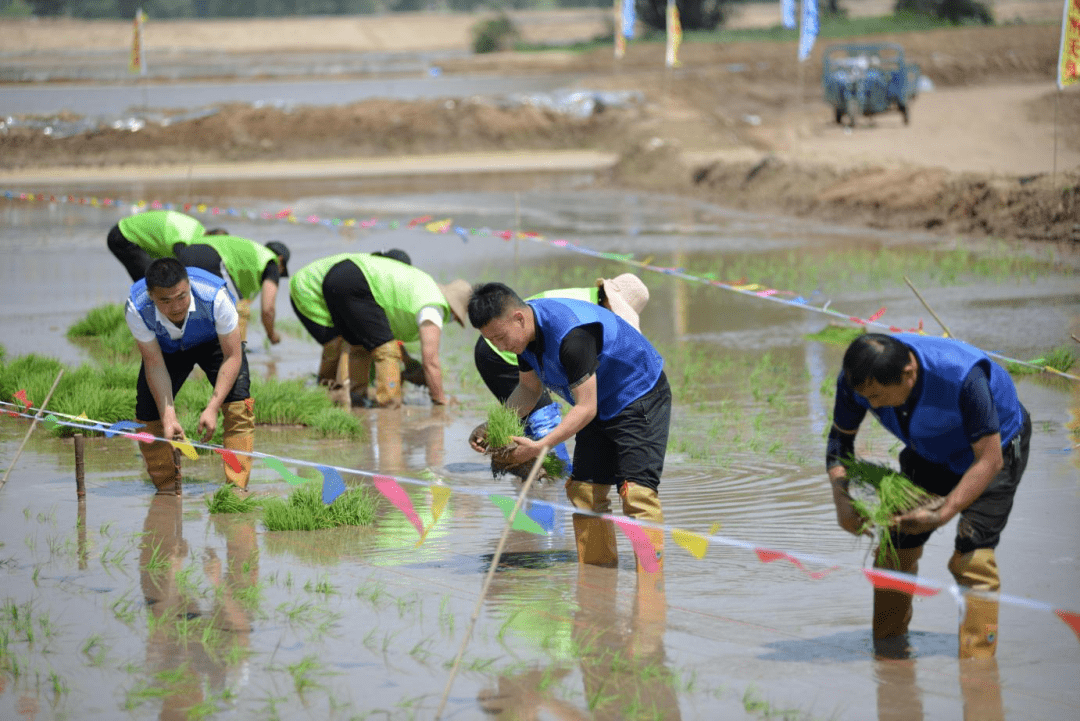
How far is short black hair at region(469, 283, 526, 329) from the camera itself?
203 inches

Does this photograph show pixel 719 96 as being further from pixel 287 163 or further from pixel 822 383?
pixel 822 383

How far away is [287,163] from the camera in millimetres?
32250

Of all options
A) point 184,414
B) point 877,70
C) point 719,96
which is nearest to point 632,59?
point 719,96

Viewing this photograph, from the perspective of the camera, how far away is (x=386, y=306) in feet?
30.8

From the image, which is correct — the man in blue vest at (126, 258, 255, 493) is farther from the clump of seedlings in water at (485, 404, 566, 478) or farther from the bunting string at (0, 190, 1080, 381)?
the bunting string at (0, 190, 1080, 381)

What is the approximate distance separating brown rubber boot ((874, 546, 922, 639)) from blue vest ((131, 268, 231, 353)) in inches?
148

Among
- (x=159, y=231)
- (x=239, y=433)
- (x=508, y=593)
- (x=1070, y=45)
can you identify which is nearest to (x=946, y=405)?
(x=508, y=593)

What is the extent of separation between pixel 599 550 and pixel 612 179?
22.8 m

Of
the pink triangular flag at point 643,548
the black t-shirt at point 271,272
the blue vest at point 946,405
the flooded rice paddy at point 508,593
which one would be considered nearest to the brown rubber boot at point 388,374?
the flooded rice paddy at point 508,593

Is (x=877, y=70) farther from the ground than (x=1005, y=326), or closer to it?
farther from the ground

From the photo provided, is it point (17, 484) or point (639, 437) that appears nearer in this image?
point (639, 437)

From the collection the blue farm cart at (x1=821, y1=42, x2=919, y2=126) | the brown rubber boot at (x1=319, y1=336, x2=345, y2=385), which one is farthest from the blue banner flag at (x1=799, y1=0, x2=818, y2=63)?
the brown rubber boot at (x1=319, y1=336, x2=345, y2=385)

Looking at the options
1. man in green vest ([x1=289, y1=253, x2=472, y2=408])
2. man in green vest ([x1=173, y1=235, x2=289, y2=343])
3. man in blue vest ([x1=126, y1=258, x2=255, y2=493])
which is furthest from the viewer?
man in green vest ([x1=173, y1=235, x2=289, y2=343])

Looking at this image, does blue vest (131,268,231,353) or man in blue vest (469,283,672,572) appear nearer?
man in blue vest (469,283,672,572)
